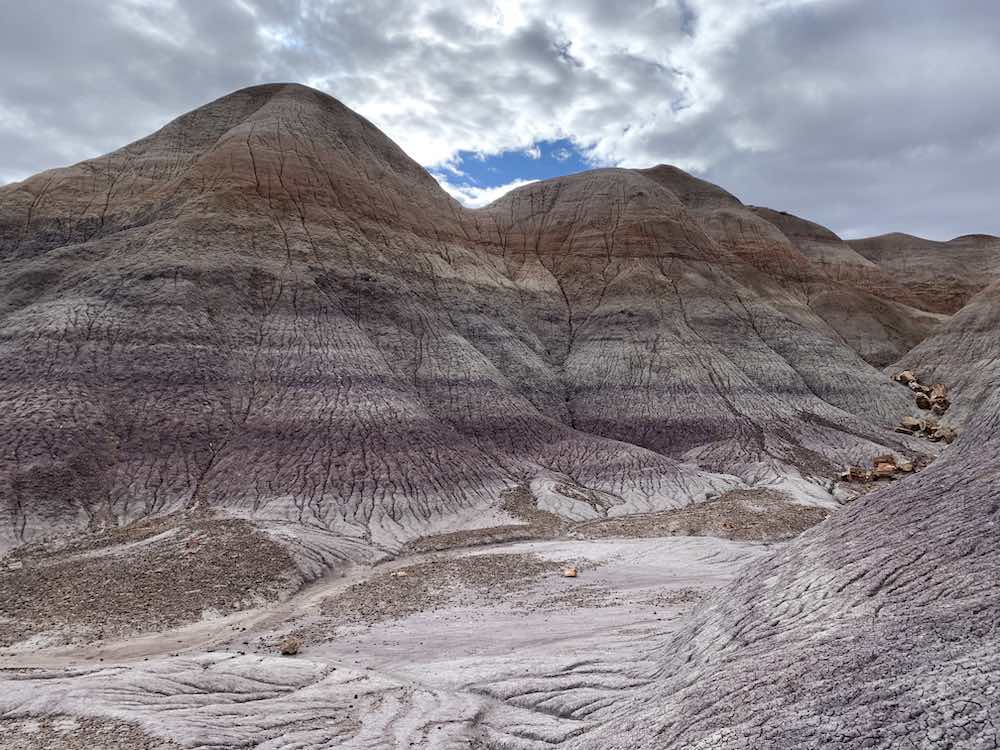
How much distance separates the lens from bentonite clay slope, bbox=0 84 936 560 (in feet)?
94.6

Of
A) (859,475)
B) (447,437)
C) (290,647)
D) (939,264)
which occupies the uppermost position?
(939,264)

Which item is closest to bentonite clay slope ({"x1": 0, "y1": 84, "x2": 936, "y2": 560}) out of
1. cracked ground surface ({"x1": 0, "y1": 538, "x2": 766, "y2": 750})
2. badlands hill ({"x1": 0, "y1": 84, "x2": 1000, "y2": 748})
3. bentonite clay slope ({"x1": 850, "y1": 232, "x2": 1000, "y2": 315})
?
badlands hill ({"x1": 0, "y1": 84, "x2": 1000, "y2": 748})

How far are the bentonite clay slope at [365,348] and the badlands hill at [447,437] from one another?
0.21 m

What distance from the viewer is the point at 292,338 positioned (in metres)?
37.3

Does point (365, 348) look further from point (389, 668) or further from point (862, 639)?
point (862, 639)

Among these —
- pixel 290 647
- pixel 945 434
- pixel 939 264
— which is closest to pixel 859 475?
pixel 945 434

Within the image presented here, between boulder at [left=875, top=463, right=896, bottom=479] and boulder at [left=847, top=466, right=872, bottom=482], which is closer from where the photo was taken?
boulder at [left=875, top=463, right=896, bottom=479]

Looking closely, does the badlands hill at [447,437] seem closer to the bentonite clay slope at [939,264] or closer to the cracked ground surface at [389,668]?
the cracked ground surface at [389,668]

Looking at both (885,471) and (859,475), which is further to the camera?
(859,475)

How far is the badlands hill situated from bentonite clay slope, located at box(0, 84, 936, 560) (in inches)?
8.2

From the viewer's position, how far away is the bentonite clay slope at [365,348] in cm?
2884

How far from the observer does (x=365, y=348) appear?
128ft

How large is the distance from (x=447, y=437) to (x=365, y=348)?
836 cm

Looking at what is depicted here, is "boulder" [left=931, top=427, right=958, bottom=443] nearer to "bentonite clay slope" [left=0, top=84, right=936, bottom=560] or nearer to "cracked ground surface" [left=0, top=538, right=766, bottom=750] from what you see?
"bentonite clay slope" [left=0, top=84, right=936, bottom=560]
